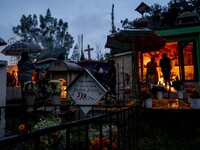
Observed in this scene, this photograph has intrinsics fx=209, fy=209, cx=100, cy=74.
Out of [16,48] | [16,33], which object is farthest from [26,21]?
[16,48]

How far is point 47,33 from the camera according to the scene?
146ft

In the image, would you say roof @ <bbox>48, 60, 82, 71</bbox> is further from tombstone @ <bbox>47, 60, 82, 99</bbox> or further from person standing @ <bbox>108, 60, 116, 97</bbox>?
person standing @ <bbox>108, 60, 116, 97</bbox>

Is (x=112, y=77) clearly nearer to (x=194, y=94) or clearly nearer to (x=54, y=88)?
(x=54, y=88)

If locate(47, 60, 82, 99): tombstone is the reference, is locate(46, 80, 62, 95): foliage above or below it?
below

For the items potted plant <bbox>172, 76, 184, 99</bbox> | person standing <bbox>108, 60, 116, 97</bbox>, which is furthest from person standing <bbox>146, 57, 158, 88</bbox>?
person standing <bbox>108, 60, 116, 97</bbox>

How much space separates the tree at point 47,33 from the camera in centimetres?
4275

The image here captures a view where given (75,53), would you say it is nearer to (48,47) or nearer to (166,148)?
(48,47)

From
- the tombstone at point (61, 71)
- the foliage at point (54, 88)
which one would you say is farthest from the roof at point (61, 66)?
the foliage at point (54, 88)

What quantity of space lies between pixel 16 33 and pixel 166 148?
4339 centimetres

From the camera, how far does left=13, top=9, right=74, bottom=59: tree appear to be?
42750 millimetres

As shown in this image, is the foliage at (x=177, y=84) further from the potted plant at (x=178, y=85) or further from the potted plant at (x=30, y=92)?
the potted plant at (x=30, y=92)

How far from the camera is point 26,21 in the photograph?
4334 centimetres

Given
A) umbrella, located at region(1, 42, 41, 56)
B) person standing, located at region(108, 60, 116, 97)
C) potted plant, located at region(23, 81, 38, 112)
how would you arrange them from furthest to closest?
1. umbrella, located at region(1, 42, 41, 56)
2. person standing, located at region(108, 60, 116, 97)
3. potted plant, located at region(23, 81, 38, 112)

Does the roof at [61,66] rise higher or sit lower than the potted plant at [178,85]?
higher
